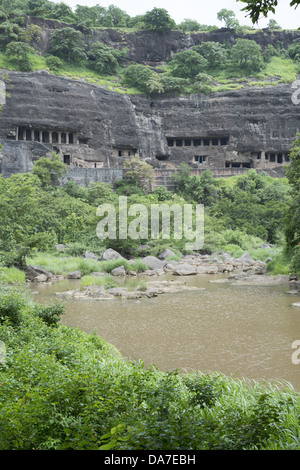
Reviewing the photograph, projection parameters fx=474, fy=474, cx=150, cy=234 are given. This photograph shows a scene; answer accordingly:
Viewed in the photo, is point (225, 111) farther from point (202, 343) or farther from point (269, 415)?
point (269, 415)

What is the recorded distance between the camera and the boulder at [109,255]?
93.8ft

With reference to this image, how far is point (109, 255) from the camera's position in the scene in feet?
94.5

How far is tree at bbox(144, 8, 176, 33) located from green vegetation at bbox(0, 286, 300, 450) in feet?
212

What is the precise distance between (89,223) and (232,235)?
10734mm

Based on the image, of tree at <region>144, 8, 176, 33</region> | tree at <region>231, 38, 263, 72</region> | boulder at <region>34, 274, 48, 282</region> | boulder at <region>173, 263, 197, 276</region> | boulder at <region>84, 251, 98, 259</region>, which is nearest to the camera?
boulder at <region>34, 274, 48, 282</region>

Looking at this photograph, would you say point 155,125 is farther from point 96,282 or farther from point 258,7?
point 258,7

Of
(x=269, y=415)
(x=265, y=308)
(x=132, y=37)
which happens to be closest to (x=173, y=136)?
(x=132, y=37)

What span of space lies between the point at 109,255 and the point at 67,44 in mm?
36151

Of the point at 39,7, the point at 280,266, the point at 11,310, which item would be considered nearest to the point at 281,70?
the point at 39,7

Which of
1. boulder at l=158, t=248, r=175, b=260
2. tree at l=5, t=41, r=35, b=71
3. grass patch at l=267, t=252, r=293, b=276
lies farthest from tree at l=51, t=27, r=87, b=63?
grass patch at l=267, t=252, r=293, b=276

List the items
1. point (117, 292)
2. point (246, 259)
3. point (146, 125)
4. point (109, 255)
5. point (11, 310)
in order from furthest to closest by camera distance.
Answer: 1. point (146, 125)
2. point (246, 259)
3. point (109, 255)
4. point (117, 292)
5. point (11, 310)

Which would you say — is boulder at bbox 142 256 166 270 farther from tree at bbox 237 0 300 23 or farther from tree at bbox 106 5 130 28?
tree at bbox 106 5 130 28

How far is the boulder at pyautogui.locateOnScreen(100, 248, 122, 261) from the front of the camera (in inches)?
1125

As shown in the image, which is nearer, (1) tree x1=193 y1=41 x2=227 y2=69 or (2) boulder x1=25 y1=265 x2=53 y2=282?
(2) boulder x1=25 y1=265 x2=53 y2=282
